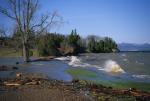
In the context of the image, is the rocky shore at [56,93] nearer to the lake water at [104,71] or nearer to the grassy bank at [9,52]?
the lake water at [104,71]

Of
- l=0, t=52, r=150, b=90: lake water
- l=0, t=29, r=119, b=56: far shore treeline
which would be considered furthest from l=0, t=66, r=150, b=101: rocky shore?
l=0, t=29, r=119, b=56: far shore treeline

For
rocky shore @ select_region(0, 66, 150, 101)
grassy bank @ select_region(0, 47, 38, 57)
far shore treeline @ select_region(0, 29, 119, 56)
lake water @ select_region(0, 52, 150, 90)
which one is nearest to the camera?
rocky shore @ select_region(0, 66, 150, 101)

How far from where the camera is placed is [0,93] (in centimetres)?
1273

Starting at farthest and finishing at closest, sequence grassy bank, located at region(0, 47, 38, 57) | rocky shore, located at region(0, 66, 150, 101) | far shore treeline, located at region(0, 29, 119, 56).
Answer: grassy bank, located at region(0, 47, 38, 57) → far shore treeline, located at region(0, 29, 119, 56) → rocky shore, located at region(0, 66, 150, 101)

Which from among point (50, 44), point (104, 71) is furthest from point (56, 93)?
point (50, 44)

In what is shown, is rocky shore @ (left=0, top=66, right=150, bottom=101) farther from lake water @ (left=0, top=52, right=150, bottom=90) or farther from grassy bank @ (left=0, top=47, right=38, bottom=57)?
grassy bank @ (left=0, top=47, right=38, bottom=57)

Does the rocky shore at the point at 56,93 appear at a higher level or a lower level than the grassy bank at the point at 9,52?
lower

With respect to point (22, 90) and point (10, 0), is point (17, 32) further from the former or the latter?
point (22, 90)

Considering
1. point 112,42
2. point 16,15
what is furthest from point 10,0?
point 112,42

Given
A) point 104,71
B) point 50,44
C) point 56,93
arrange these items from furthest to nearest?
point 50,44 → point 104,71 → point 56,93

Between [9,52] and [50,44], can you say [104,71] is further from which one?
[50,44]

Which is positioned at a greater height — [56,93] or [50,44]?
[50,44]

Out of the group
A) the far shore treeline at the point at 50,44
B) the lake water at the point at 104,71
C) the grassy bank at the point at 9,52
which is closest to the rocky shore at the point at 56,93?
the lake water at the point at 104,71

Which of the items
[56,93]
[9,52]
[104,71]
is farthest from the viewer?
[9,52]
